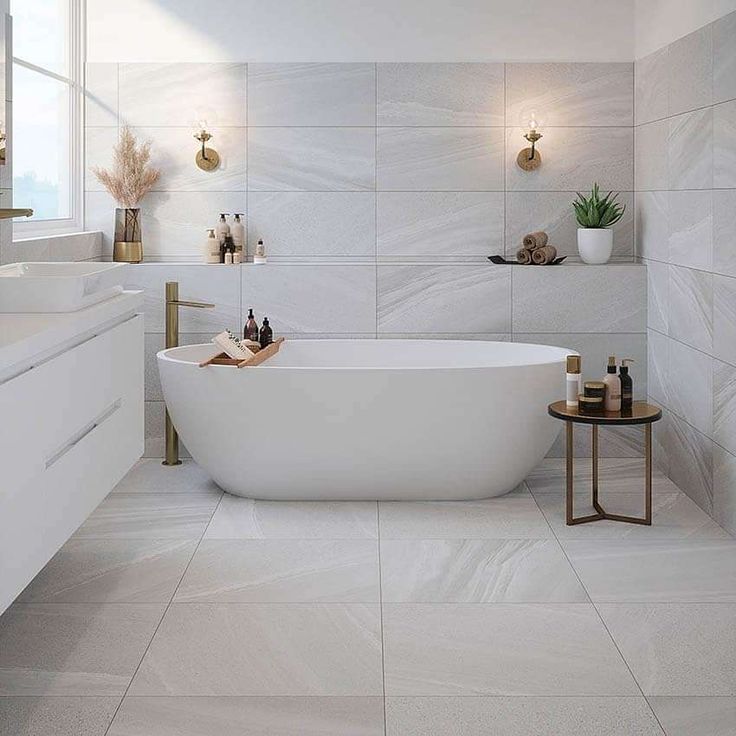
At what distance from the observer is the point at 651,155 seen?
5.46 m

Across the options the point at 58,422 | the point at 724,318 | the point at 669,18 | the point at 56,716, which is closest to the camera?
the point at 56,716

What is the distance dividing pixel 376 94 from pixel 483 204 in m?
0.83

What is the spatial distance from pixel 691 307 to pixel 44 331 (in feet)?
10.3

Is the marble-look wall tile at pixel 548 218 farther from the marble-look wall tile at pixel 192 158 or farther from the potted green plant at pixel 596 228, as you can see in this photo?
the marble-look wall tile at pixel 192 158

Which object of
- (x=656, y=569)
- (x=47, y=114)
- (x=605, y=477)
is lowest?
(x=656, y=569)

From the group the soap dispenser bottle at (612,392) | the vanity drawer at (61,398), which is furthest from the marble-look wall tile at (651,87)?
the vanity drawer at (61,398)

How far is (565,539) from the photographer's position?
13.9 ft

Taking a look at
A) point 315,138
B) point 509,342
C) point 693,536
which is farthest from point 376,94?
point 693,536

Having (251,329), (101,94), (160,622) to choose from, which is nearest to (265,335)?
(251,329)

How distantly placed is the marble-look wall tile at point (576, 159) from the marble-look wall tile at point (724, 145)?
4.16ft

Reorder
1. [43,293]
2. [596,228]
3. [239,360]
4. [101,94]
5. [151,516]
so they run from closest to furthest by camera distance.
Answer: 1. [43,293]
2. [151,516]
3. [239,360]
4. [596,228]
5. [101,94]

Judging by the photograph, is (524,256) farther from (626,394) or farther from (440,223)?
(626,394)

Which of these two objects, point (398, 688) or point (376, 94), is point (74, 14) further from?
point (398, 688)

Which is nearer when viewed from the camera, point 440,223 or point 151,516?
point 151,516
